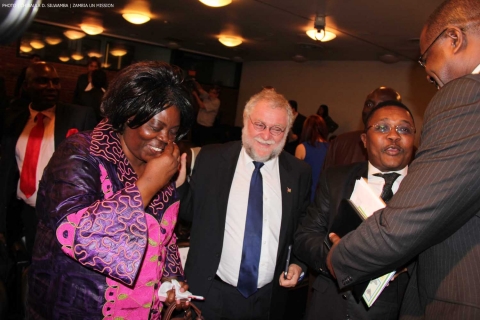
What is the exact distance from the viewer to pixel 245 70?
605 inches

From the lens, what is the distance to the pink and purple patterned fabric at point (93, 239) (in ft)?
3.98

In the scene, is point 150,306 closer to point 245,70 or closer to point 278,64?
point 278,64

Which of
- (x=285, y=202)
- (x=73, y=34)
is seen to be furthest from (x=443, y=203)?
(x=73, y=34)

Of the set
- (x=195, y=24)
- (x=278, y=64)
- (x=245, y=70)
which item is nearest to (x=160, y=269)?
(x=195, y=24)

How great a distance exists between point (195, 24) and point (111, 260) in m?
8.59

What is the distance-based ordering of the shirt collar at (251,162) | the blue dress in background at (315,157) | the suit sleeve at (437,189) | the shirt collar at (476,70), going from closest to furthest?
the suit sleeve at (437,189)
the shirt collar at (476,70)
the shirt collar at (251,162)
the blue dress in background at (315,157)

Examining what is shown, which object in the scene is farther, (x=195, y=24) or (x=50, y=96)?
(x=195, y=24)

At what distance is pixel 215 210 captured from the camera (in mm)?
2119

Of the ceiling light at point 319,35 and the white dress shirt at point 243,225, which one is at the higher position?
the ceiling light at point 319,35

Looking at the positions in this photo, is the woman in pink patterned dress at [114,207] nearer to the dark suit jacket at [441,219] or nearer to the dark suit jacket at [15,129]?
the dark suit jacket at [441,219]

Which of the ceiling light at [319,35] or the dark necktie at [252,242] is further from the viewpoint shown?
the ceiling light at [319,35]

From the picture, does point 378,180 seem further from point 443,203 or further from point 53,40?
point 53,40

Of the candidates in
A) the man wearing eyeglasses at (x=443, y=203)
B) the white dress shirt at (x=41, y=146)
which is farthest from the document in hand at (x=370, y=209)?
the white dress shirt at (x=41, y=146)

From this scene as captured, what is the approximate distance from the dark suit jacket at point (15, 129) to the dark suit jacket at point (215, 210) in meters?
1.18
